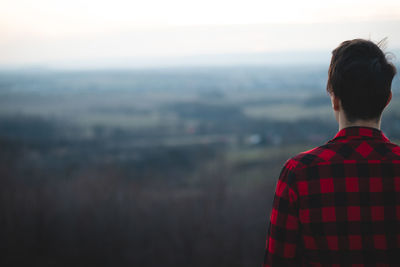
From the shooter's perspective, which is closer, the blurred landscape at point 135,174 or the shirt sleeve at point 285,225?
the shirt sleeve at point 285,225

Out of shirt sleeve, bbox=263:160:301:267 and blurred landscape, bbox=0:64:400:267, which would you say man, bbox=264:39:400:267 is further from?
blurred landscape, bbox=0:64:400:267

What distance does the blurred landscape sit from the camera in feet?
20.0

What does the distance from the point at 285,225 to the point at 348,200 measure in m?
0.19

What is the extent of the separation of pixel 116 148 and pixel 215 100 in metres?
9.34

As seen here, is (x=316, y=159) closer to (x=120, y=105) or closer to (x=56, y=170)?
(x=56, y=170)

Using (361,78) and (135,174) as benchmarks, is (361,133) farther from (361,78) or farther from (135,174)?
(135,174)

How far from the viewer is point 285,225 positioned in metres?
1.00

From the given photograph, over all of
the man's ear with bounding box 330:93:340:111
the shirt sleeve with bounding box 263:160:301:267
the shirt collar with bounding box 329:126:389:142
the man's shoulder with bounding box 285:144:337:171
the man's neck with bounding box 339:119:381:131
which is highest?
the man's ear with bounding box 330:93:340:111

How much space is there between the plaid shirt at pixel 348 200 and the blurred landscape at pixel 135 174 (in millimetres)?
365

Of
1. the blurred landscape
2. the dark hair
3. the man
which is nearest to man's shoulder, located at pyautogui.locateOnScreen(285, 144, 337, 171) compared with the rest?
the man

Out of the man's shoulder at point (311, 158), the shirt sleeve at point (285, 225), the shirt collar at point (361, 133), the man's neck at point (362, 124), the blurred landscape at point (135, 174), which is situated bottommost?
the blurred landscape at point (135, 174)

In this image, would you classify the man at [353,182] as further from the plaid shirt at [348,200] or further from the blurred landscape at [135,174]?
the blurred landscape at [135,174]

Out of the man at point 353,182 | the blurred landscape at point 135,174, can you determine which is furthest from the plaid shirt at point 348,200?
the blurred landscape at point 135,174

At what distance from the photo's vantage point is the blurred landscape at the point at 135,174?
20.0 ft
